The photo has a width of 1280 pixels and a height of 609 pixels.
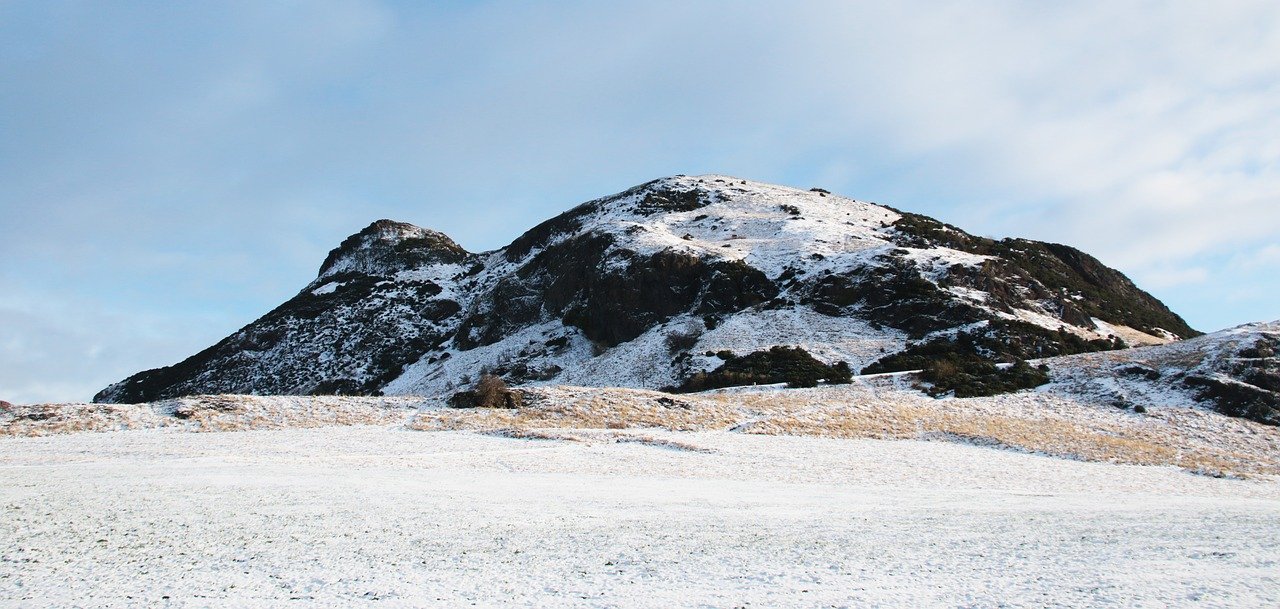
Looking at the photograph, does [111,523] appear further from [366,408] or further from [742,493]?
[366,408]

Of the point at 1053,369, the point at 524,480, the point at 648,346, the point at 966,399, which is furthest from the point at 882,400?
the point at 648,346

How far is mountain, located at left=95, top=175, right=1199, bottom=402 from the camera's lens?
51.4 m

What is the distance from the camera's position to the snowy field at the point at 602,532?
26.9 feet

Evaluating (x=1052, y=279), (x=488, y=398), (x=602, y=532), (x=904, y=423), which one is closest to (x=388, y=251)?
(x=488, y=398)

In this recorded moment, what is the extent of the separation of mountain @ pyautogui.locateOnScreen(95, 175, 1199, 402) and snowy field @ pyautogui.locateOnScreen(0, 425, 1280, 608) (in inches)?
1040

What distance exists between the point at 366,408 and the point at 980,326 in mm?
41393

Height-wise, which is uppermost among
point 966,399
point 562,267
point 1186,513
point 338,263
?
point 338,263

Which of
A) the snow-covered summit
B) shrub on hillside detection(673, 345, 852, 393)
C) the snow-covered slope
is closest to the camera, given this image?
the snow-covered slope

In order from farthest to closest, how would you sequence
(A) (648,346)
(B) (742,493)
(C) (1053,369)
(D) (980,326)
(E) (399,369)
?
(E) (399,369) < (A) (648,346) < (D) (980,326) < (C) (1053,369) < (B) (742,493)

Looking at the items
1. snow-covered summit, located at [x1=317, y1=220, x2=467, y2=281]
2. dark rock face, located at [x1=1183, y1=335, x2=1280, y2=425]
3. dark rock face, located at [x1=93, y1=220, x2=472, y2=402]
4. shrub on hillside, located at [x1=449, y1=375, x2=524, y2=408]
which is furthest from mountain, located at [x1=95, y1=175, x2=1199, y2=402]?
shrub on hillside, located at [x1=449, y1=375, x2=524, y2=408]

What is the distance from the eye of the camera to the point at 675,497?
15.0 m

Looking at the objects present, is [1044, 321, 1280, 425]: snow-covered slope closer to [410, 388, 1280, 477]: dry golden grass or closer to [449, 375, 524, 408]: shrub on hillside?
[410, 388, 1280, 477]: dry golden grass

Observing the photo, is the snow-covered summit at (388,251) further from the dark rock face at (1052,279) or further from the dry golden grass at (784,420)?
the dry golden grass at (784,420)

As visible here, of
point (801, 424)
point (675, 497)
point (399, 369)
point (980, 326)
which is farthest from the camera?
point (399, 369)
